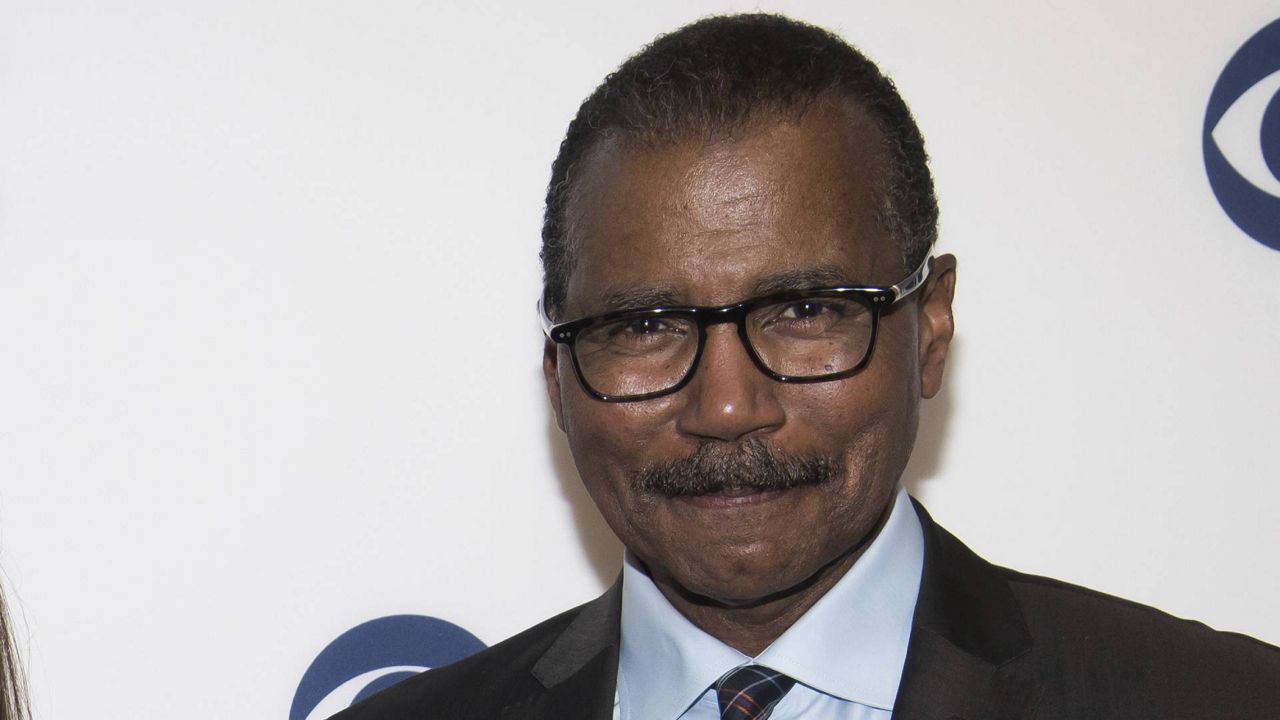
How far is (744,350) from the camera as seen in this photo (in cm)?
154

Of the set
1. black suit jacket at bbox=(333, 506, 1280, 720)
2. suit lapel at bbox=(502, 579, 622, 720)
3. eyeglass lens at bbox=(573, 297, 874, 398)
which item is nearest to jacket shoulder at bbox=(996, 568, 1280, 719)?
black suit jacket at bbox=(333, 506, 1280, 720)

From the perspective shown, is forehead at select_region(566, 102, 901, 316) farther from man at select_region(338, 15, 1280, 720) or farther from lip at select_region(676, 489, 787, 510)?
lip at select_region(676, 489, 787, 510)

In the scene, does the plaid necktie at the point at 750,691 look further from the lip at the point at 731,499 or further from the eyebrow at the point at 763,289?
the eyebrow at the point at 763,289

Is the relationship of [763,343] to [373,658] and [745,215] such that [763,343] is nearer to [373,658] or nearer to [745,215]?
[745,215]

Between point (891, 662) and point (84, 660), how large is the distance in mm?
1277

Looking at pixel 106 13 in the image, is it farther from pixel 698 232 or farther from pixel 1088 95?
pixel 1088 95

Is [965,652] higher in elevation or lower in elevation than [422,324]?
lower

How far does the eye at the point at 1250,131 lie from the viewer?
2387 millimetres

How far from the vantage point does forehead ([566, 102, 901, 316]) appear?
156 cm

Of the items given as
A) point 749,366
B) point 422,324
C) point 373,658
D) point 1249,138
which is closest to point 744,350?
point 749,366

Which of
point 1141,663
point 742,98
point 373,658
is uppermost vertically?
point 742,98

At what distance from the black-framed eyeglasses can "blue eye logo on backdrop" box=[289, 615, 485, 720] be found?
0.78 m

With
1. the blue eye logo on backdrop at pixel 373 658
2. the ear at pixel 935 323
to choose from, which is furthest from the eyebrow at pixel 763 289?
the blue eye logo on backdrop at pixel 373 658

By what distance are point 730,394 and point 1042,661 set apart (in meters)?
0.48
